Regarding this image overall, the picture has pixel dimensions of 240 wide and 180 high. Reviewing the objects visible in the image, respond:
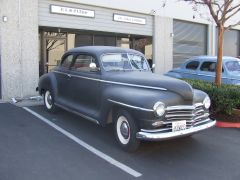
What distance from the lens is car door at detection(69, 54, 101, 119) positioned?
6.83m

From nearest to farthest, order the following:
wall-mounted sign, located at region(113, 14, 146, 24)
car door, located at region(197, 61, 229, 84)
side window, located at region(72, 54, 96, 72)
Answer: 1. side window, located at region(72, 54, 96, 72)
2. car door, located at region(197, 61, 229, 84)
3. wall-mounted sign, located at region(113, 14, 146, 24)

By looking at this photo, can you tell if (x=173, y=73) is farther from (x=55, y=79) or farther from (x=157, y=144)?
(x=157, y=144)

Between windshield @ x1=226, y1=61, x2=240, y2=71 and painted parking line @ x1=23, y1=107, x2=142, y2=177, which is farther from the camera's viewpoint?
windshield @ x1=226, y1=61, x2=240, y2=71

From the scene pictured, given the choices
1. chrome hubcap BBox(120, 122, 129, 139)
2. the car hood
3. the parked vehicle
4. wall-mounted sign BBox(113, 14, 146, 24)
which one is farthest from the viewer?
wall-mounted sign BBox(113, 14, 146, 24)

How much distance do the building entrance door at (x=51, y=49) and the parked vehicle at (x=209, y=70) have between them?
16.2 feet

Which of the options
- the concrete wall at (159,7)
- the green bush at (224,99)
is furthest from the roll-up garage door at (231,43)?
the green bush at (224,99)

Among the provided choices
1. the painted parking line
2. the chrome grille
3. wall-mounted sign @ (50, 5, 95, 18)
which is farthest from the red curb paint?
wall-mounted sign @ (50, 5, 95, 18)

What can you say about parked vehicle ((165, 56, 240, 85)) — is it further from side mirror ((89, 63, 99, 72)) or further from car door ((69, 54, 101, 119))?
side mirror ((89, 63, 99, 72))

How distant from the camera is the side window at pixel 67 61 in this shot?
8109 mm

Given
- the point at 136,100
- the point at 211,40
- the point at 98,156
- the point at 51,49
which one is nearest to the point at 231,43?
the point at 211,40

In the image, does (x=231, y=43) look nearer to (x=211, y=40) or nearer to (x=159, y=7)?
(x=211, y=40)

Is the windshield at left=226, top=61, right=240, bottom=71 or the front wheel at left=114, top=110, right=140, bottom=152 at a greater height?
the windshield at left=226, top=61, right=240, bottom=71

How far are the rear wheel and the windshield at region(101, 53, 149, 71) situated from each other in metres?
2.27

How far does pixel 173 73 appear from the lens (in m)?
13.1
